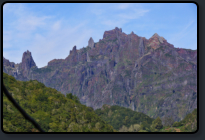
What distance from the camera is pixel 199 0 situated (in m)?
11.3

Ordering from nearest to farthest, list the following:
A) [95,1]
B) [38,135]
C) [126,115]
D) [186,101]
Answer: [38,135] < [95,1] < [126,115] < [186,101]

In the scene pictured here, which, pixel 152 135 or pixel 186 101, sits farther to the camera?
pixel 186 101

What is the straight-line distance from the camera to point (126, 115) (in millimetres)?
96625

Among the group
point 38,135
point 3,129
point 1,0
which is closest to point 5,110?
point 3,129

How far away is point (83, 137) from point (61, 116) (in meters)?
12.6

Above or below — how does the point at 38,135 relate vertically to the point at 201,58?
below

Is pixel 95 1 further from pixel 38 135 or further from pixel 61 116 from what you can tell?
pixel 61 116

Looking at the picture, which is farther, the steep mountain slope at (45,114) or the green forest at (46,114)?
the steep mountain slope at (45,114)

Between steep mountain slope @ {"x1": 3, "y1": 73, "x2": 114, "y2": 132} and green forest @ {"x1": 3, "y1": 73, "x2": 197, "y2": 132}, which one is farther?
steep mountain slope @ {"x1": 3, "y1": 73, "x2": 114, "y2": 132}

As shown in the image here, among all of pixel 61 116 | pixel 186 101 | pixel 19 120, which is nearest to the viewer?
pixel 19 120

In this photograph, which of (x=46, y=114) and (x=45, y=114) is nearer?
(x=45, y=114)

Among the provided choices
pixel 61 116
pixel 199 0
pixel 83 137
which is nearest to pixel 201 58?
pixel 199 0

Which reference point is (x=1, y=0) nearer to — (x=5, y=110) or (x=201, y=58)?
(x=5, y=110)

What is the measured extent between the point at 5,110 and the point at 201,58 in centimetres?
892
